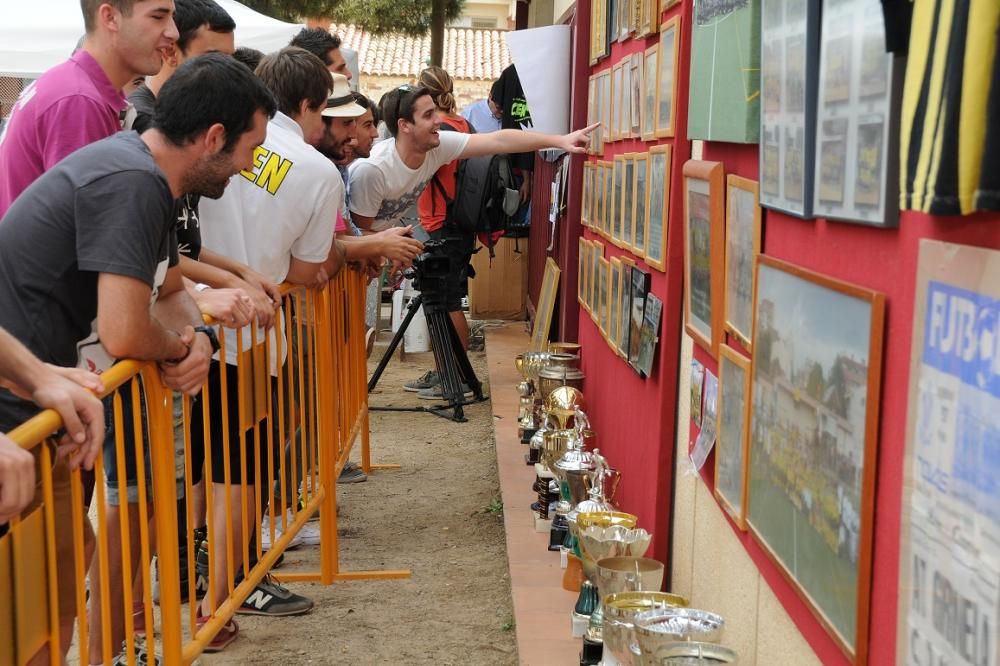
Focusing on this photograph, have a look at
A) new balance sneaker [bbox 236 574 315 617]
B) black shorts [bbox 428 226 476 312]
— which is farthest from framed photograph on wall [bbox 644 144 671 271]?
black shorts [bbox 428 226 476 312]

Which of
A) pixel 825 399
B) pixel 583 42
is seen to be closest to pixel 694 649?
pixel 825 399

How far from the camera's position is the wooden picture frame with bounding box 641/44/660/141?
4.31 meters

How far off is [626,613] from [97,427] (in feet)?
4.85

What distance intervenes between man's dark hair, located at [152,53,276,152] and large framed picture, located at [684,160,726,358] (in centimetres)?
124

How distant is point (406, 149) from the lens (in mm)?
6418

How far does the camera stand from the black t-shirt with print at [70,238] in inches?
110

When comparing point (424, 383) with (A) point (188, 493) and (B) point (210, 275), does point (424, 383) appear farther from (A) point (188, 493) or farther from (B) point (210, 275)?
(A) point (188, 493)

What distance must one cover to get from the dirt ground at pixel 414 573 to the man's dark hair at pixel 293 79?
206 cm

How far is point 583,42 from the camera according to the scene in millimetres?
6828

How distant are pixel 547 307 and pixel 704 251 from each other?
181 inches

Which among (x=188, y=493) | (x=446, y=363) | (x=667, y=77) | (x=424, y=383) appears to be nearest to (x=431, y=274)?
(x=446, y=363)

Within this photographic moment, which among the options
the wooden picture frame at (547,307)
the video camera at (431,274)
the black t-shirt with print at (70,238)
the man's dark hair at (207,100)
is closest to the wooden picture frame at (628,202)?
the man's dark hair at (207,100)

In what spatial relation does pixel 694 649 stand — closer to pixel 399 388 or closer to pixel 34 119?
pixel 34 119

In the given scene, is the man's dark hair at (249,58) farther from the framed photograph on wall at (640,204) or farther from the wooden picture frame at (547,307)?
the wooden picture frame at (547,307)
